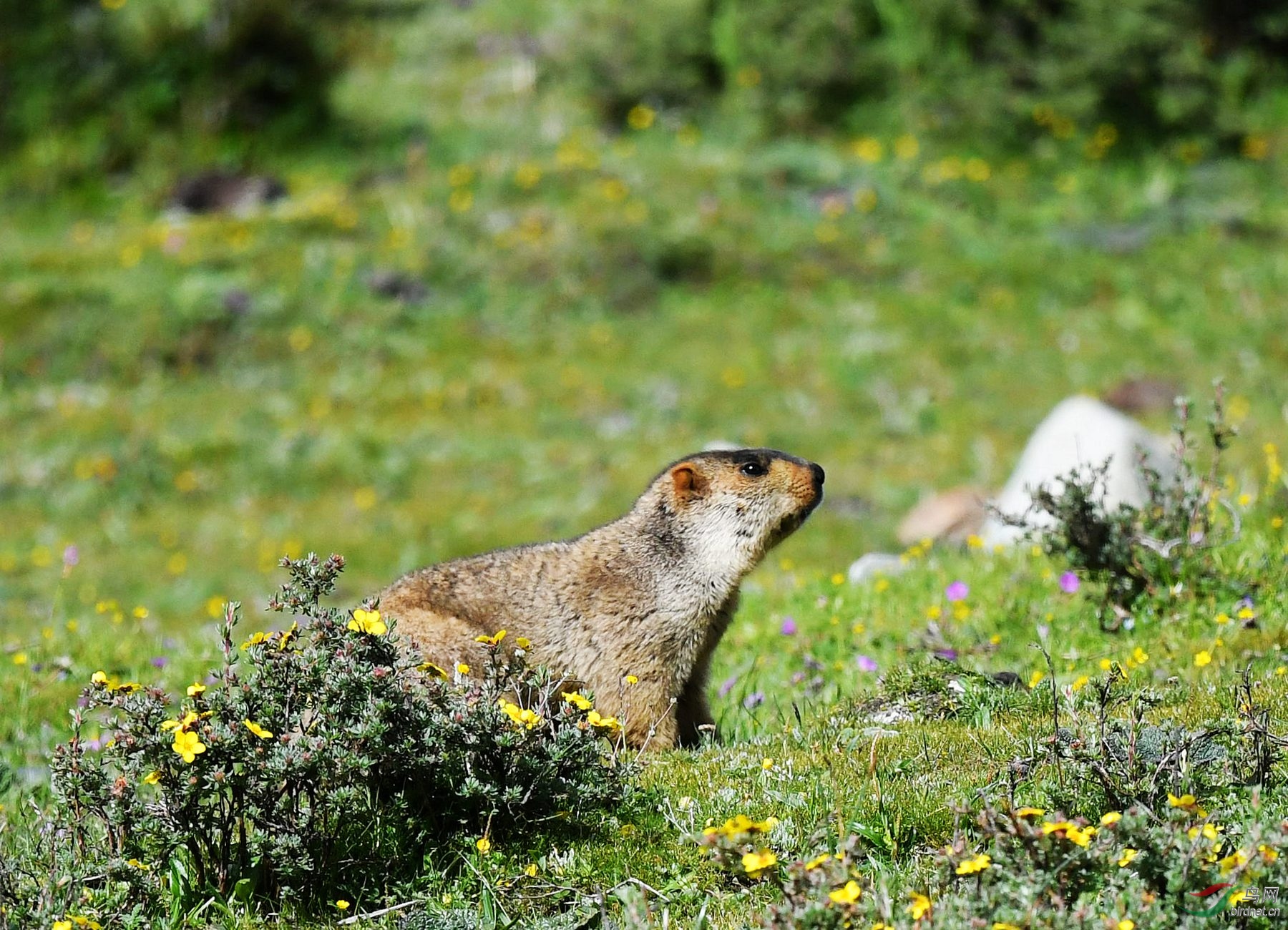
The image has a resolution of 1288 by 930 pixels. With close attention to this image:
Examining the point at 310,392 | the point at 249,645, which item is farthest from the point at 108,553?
the point at 249,645

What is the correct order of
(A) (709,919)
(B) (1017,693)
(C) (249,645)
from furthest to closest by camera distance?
(B) (1017,693)
(C) (249,645)
(A) (709,919)

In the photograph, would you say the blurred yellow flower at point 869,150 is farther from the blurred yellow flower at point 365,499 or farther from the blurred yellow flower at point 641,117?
the blurred yellow flower at point 365,499

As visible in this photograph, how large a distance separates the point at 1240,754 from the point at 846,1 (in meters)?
19.6

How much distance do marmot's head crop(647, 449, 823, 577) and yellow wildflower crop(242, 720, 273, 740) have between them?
9.43 feet

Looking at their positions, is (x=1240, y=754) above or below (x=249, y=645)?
below

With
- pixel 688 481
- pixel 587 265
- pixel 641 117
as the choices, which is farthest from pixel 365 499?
pixel 641 117

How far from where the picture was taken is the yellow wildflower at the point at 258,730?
4727 mm

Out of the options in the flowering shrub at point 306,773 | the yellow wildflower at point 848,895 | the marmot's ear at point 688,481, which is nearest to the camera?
the yellow wildflower at point 848,895

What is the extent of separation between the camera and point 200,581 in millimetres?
13727

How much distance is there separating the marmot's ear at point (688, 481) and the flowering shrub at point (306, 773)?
2300mm

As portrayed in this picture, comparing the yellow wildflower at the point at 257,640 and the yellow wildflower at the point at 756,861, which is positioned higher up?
the yellow wildflower at the point at 257,640

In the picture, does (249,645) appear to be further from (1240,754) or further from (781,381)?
(781,381)

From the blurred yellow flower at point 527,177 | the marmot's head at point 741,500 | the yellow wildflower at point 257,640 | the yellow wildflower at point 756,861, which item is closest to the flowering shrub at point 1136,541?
the marmot's head at point 741,500

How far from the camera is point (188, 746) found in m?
4.59
